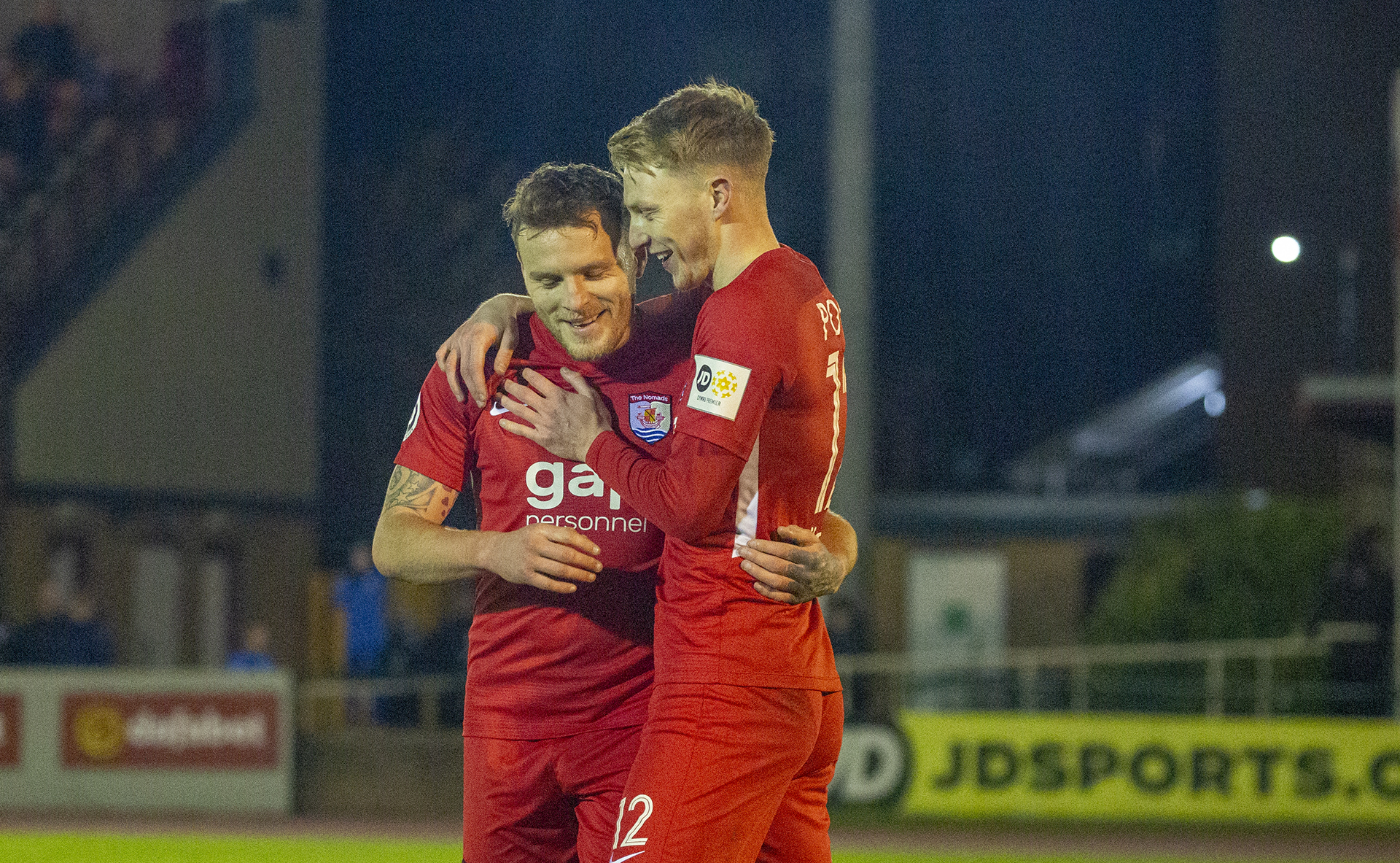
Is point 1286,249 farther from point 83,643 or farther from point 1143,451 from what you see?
point 83,643

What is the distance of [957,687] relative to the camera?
1541 centimetres

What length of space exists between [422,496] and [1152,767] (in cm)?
939

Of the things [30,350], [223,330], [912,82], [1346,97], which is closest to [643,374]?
[30,350]

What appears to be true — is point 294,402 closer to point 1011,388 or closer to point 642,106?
point 642,106

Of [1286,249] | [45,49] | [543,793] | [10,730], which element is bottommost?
[10,730]

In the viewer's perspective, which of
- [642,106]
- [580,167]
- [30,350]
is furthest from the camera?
[642,106]

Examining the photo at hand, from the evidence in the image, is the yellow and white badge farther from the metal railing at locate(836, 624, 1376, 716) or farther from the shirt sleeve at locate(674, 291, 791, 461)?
the metal railing at locate(836, 624, 1376, 716)

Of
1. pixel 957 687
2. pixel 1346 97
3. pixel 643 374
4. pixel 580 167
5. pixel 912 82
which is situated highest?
pixel 912 82

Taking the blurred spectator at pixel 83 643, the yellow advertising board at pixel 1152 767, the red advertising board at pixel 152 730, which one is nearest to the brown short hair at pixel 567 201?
the yellow advertising board at pixel 1152 767

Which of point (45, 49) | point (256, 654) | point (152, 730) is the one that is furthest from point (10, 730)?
point (45, 49)

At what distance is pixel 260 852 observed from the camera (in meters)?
11.1

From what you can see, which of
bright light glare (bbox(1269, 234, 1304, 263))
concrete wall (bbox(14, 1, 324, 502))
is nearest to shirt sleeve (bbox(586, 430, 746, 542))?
concrete wall (bbox(14, 1, 324, 502))

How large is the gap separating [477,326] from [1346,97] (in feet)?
59.8

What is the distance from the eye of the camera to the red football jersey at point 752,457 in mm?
3469
